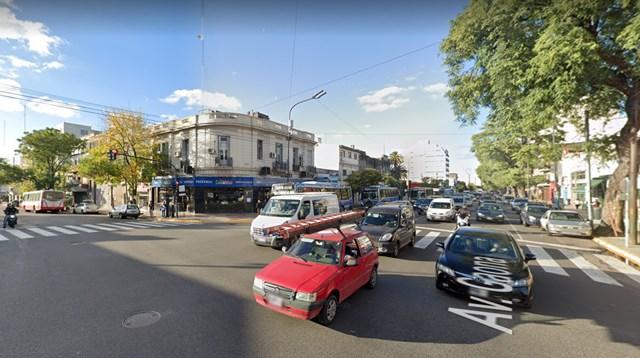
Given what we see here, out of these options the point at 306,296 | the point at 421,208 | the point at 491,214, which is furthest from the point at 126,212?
the point at 491,214

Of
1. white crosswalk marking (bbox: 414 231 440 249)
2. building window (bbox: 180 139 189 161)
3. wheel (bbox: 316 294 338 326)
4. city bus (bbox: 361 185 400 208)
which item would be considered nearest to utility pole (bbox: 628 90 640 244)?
white crosswalk marking (bbox: 414 231 440 249)

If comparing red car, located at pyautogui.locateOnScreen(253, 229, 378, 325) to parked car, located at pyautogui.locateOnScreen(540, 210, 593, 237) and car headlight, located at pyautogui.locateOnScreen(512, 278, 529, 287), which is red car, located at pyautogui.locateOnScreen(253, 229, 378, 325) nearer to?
car headlight, located at pyautogui.locateOnScreen(512, 278, 529, 287)

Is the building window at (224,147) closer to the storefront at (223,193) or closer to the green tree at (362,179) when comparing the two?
the storefront at (223,193)

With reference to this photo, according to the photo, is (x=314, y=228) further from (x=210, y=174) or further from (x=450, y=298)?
(x=210, y=174)

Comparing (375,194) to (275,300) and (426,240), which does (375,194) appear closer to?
(426,240)

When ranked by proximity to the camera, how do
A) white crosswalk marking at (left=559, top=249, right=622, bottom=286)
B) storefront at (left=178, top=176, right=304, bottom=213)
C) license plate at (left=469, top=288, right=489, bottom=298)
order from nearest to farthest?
license plate at (left=469, top=288, right=489, bottom=298), white crosswalk marking at (left=559, top=249, right=622, bottom=286), storefront at (left=178, top=176, right=304, bottom=213)

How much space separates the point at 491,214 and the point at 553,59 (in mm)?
13053

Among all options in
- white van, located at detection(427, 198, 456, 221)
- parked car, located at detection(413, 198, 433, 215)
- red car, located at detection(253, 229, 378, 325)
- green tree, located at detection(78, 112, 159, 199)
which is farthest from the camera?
green tree, located at detection(78, 112, 159, 199)

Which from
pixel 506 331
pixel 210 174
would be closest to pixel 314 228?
pixel 506 331

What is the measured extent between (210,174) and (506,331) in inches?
1069

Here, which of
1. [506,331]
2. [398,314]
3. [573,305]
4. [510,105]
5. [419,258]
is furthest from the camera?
[510,105]

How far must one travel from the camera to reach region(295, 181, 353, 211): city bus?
61.2ft

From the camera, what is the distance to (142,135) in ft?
93.5

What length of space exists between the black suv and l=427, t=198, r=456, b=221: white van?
9.21 m
